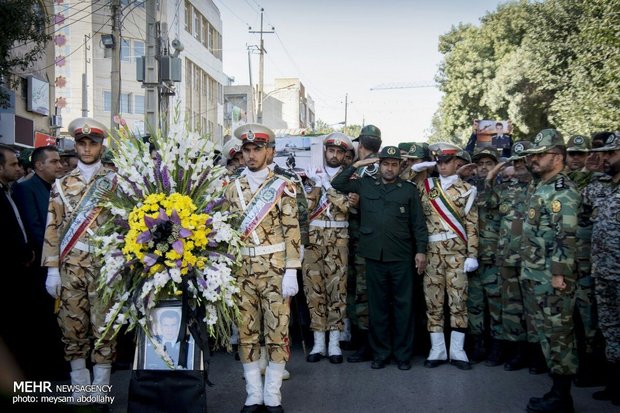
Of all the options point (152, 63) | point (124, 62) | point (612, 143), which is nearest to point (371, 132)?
point (612, 143)

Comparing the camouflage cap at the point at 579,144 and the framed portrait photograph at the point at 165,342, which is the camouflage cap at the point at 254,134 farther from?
the camouflage cap at the point at 579,144

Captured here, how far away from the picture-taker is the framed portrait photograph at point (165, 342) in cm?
441

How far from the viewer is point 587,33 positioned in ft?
43.2

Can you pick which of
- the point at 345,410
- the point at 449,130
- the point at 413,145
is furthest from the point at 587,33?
the point at 449,130

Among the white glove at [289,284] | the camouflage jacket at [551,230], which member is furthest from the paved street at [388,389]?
the camouflage jacket at [551,230]

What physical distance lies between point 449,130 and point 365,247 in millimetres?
26980

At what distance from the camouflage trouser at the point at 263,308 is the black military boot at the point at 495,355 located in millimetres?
2625

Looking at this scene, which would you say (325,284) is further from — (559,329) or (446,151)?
(559,329)

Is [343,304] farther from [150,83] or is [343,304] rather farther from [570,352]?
[150,83]

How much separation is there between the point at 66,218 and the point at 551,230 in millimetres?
3994

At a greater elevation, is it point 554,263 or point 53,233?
point 53,233

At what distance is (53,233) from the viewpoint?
4930 mm

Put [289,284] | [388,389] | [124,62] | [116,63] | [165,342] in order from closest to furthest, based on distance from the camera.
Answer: [165,342] → [289,284] → [388,389] → [116,63] → [124,62]

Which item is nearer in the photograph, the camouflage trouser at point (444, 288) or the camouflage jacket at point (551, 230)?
the camouflage jacket at point (551, 230)
